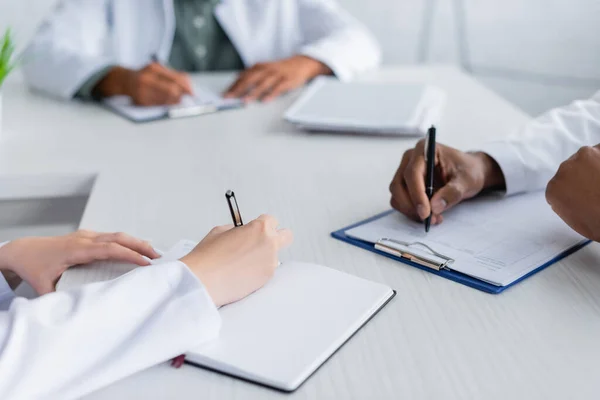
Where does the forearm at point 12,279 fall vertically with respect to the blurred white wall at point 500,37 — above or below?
above

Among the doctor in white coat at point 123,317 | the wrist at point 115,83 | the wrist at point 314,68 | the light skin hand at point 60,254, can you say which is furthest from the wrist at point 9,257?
the wrist at point 314,68

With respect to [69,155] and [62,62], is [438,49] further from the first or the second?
[69,155]

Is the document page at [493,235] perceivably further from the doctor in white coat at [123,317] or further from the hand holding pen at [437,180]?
the doctor in white coat at [123,317]

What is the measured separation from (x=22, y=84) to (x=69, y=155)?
0.65m

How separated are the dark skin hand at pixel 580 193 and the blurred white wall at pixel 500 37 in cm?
217

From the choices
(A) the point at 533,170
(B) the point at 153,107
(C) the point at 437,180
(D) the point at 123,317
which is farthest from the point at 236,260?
(B) the point at 153,107

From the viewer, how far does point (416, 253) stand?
0.72 m

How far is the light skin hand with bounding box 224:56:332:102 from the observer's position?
1.46 m

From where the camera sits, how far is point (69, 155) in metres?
1.12

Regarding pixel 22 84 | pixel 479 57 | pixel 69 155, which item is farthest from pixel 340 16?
pixel 479 57

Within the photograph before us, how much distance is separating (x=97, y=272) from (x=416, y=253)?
349 millimetres

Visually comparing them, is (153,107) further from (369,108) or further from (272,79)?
(369,108)

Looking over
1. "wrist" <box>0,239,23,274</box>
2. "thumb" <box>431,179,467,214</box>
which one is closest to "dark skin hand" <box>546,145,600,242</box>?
"thumb" <box>431,179,467,214</box>

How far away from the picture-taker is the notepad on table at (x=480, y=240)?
690mm
